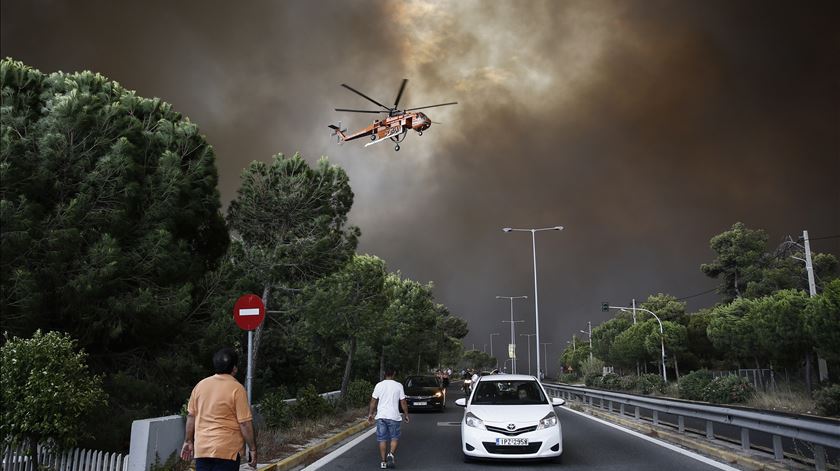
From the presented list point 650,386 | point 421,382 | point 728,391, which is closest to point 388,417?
point 421,382

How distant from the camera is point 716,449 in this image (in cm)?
1109

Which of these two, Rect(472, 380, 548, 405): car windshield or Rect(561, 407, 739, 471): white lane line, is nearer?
Rect(561, 407, 739, 471): white lane line

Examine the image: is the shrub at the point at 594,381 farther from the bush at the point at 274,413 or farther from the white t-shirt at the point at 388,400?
the white t-shirt at the point at 388,400

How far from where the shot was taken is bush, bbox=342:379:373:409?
24.7m

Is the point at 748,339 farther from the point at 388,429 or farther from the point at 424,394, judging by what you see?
the point at 388,429

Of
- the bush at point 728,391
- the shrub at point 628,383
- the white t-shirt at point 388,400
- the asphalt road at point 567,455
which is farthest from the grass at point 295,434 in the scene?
the shrub at point 628,383

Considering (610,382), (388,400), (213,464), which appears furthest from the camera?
(610,382)

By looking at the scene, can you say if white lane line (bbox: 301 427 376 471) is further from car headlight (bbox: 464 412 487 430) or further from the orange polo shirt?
the orange polo shirt

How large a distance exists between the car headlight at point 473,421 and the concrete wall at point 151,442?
4.69 meters

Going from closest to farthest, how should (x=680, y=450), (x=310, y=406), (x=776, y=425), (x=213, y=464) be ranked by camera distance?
1. (x=213, y=464)
2. (x=776, y=425)
3. (x=680, y=450)
4. (x=310, y=406)

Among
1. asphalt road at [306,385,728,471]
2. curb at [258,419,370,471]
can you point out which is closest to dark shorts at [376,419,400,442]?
asphalt road at [306,385,728,471]

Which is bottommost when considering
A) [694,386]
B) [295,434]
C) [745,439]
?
[295,434]

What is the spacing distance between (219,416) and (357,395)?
800 inches

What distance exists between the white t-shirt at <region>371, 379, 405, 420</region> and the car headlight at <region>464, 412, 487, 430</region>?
120cm
